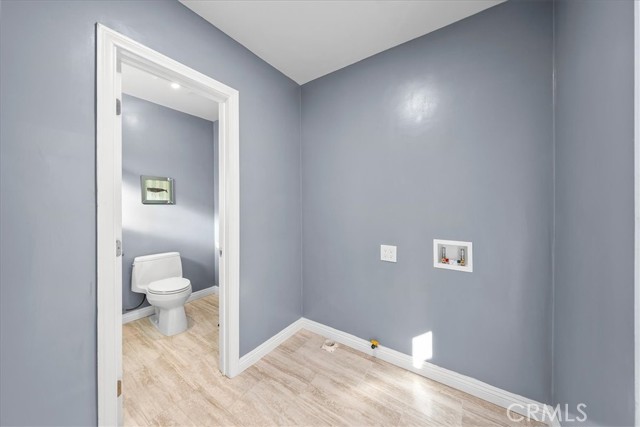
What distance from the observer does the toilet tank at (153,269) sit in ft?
8.18

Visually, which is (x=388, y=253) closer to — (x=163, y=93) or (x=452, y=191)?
(x=452, y=191)

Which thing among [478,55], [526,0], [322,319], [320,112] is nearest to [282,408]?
[322,319]

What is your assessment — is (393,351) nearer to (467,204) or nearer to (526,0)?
(467,204)

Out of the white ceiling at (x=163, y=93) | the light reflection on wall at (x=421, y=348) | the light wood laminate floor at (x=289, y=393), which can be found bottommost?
the light wood laminate floor at (x=289, y=393)

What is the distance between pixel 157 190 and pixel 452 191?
3.05 m

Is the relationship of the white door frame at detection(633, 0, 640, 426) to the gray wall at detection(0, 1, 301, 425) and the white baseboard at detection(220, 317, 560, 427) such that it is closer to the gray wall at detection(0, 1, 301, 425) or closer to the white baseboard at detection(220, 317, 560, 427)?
the white baseboard at detection(220, 317, 560, 427)

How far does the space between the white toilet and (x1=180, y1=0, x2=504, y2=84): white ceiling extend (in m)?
2.25

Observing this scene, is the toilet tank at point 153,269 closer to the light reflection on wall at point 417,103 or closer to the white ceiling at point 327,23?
the white ceiling at point 327,23

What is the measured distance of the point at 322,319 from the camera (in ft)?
7.30

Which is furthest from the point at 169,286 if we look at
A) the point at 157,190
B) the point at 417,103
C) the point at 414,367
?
the point at 417,103

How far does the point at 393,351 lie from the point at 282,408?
35.8 inches

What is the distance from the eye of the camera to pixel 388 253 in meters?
1.83

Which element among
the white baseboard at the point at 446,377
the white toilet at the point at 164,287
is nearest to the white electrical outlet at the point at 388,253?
the white baseboard at the point at 446,377

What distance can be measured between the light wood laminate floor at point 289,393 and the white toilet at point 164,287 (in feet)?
0.82
